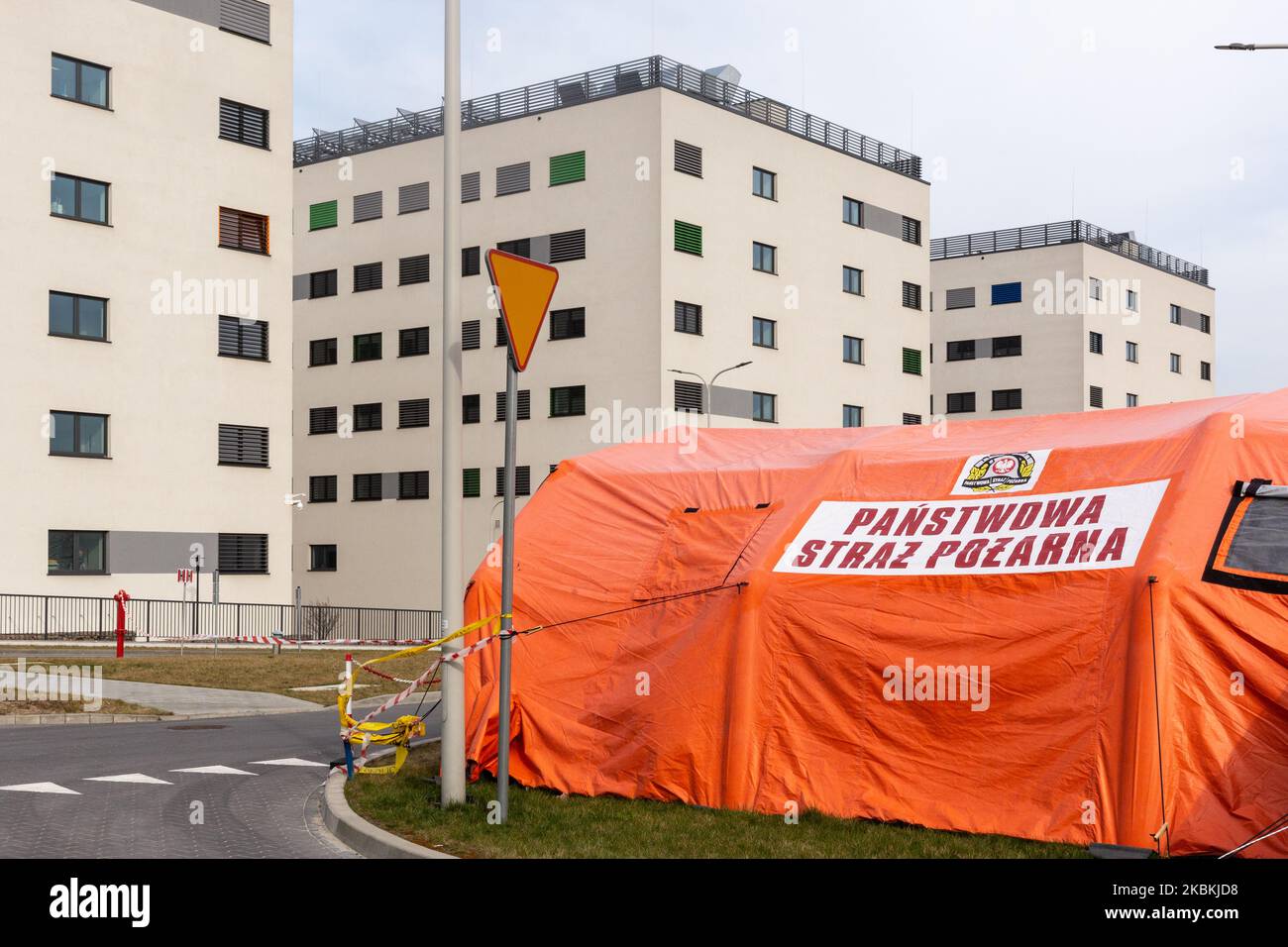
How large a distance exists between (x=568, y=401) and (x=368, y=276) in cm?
1183

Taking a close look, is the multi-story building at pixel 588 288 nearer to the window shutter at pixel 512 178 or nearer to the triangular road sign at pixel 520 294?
the window shutter at pixel 512 178

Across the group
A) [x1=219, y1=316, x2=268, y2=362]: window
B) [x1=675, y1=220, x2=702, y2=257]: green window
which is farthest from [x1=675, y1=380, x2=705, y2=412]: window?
[x1=219, y1=316, x2=268, y2=362]: window

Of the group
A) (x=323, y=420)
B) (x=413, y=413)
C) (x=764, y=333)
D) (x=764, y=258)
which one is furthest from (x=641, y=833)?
(x=323, y=420)

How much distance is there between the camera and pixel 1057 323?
71.3m

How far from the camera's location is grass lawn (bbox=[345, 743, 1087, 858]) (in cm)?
912

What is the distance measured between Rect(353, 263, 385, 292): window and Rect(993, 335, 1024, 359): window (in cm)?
3467

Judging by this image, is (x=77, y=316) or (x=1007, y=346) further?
(x=1007, y=346)

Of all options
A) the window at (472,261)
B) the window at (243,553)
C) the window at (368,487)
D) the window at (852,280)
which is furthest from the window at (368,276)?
the window at (852,280)

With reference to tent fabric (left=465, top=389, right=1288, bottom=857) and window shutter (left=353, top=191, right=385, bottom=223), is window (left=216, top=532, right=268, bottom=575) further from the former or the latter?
tent fabric (left=465, top=389, right=1288, bottom=857)

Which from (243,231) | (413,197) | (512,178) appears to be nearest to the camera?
(243,231)

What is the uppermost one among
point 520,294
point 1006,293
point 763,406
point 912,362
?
point 1006,293

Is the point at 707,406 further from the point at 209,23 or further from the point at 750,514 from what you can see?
the point at 750,514

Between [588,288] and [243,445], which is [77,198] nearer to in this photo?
[243,445]

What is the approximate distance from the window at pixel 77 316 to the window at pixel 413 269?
Answer: 1814cm
